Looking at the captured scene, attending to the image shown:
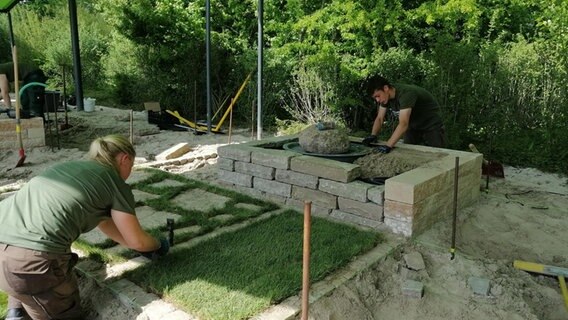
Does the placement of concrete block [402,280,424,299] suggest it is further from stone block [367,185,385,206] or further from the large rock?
the large rock

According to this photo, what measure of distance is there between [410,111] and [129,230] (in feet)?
11.1

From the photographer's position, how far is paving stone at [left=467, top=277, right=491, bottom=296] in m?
2.84

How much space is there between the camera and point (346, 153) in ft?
15.3

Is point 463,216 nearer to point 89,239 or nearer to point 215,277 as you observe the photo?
point 215,277

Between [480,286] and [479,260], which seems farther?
[479,260]

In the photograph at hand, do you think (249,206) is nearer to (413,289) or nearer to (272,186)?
(272,186)

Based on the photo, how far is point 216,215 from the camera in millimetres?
3889

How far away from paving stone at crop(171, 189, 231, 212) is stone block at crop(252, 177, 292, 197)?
1.27 feet

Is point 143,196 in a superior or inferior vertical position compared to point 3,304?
superior

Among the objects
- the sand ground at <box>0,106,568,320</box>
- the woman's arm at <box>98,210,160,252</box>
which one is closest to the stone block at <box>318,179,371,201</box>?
the sand ground at <box>0,106,568,320</box>

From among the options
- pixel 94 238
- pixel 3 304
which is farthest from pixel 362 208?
pixel 3 304

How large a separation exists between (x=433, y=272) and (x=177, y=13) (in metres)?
9.25

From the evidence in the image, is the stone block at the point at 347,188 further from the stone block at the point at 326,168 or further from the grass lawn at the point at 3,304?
the grass lawn at the point at 3,304

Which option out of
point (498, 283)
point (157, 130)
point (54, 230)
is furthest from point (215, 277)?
point (157, 130)
